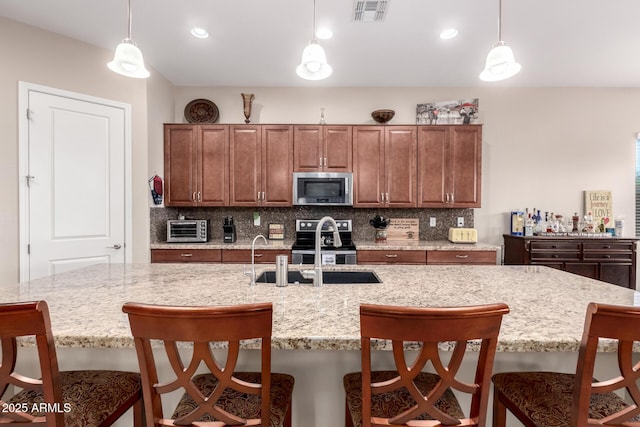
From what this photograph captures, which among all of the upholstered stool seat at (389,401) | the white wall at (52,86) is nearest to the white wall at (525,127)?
the white wall at (52,86)

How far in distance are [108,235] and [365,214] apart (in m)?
2.81

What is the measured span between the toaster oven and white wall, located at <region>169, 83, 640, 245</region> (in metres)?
1.37

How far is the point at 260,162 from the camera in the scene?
12.2ft

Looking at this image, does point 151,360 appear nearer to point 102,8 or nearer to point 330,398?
point 330,398

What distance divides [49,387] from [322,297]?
36.9 inches

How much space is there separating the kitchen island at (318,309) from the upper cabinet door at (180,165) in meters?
1.92

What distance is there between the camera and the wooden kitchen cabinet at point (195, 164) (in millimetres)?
3695

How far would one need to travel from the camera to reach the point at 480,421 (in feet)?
3.00

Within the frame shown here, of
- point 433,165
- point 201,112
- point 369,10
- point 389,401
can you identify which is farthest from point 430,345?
point 201,112

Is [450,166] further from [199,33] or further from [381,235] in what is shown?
[199,33]

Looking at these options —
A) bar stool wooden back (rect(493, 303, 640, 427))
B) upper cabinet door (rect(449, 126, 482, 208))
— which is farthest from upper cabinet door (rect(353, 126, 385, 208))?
bar stool wooden back (rect(493, 303, 640, 427))

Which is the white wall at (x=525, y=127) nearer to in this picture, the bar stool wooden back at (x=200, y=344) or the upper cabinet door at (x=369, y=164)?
the upper cabinet door at (x=369, y=164)

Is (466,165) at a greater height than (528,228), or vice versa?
(466,165)

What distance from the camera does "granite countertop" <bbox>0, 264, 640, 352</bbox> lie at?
3.34ft
